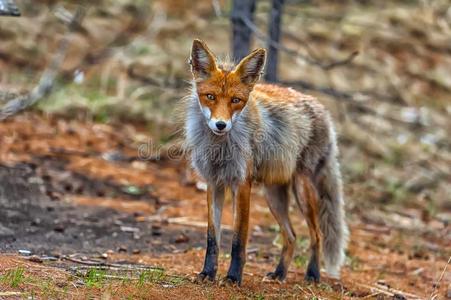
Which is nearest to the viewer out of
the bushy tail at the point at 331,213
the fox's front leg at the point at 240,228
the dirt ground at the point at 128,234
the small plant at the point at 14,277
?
the small plant at the point at 14,277

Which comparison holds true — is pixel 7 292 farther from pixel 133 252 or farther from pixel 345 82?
pixel 345 82

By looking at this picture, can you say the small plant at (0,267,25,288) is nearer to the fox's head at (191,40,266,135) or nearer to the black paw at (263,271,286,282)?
the fox's head at (191,40,266,135)

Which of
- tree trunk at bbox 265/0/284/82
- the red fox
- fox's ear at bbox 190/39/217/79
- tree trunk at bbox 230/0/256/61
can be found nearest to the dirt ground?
the red fox

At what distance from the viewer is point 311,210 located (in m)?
7.44

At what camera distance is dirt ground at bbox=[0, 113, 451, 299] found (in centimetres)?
594

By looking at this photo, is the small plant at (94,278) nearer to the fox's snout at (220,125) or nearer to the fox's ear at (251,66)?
the fox's snout at (220,125)

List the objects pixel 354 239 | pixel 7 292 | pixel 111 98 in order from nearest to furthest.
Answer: pixel 7 292, pixel 354 239, pixel 111 98

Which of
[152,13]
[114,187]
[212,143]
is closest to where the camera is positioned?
[212,143]

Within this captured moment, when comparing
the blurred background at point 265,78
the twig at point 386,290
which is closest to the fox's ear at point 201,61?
the twig at point 386,290

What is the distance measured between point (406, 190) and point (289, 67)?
3884mm

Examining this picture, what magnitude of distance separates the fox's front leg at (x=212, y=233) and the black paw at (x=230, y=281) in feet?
0.34

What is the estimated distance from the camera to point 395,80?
A: 52.6ft

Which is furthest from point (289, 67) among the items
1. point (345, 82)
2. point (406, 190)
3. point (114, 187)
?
point (114, 187)

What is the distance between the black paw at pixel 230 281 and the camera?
630 centimetres
